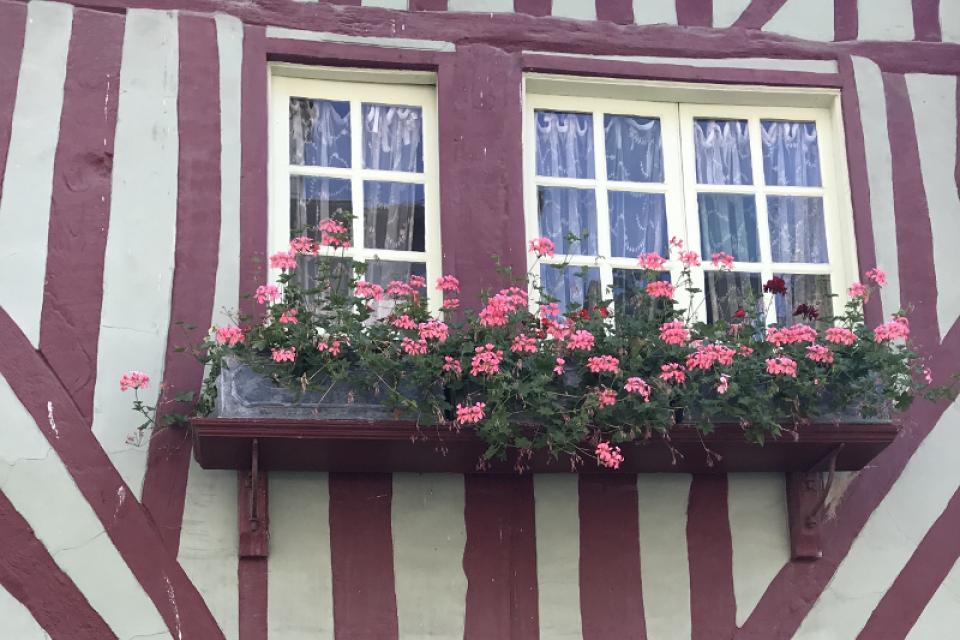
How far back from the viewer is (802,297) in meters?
7.35

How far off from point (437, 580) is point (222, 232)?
4.89ft

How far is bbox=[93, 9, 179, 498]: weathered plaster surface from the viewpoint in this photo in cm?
660

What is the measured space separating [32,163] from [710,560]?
9.25ft

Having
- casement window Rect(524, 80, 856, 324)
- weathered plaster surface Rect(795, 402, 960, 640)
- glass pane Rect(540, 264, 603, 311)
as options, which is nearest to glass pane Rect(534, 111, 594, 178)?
casement window Rect(524, 80, 856, 324)

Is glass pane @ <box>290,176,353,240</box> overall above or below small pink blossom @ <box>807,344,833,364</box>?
above

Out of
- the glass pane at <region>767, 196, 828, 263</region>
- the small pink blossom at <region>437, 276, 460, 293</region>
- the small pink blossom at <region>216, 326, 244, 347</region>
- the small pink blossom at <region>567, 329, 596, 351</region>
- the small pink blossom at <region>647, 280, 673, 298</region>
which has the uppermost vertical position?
the glass pane at <region>767, 196, 828, 263</region>

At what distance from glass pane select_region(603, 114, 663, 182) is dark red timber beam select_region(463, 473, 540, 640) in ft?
4.56

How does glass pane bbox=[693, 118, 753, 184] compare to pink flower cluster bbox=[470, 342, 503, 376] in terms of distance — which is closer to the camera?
pink flower cluster bbox=[470, 342, 503, 376]

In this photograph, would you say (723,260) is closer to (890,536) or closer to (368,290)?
(890,536)

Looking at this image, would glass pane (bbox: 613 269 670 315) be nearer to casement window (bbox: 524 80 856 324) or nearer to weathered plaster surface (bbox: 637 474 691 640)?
casement window (bbox: 524 80 856 324)

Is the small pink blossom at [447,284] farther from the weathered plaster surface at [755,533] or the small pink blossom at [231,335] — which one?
the weathered plaster surface at [755,533]

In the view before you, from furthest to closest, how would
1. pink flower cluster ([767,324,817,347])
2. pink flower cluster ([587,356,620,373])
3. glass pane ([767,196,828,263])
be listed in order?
glass pane ([767,196,828,263]) < pink flower cluster ([767,324,817,347]) < pink flower cluster ([587,356,620,373])

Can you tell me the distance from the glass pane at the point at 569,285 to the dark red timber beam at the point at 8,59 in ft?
6.65

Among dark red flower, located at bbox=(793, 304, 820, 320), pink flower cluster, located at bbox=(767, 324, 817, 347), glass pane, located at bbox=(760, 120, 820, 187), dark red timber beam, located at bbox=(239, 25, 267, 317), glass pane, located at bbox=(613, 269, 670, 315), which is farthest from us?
glass pane, located at bbox=(760, 120, 820, 187)
